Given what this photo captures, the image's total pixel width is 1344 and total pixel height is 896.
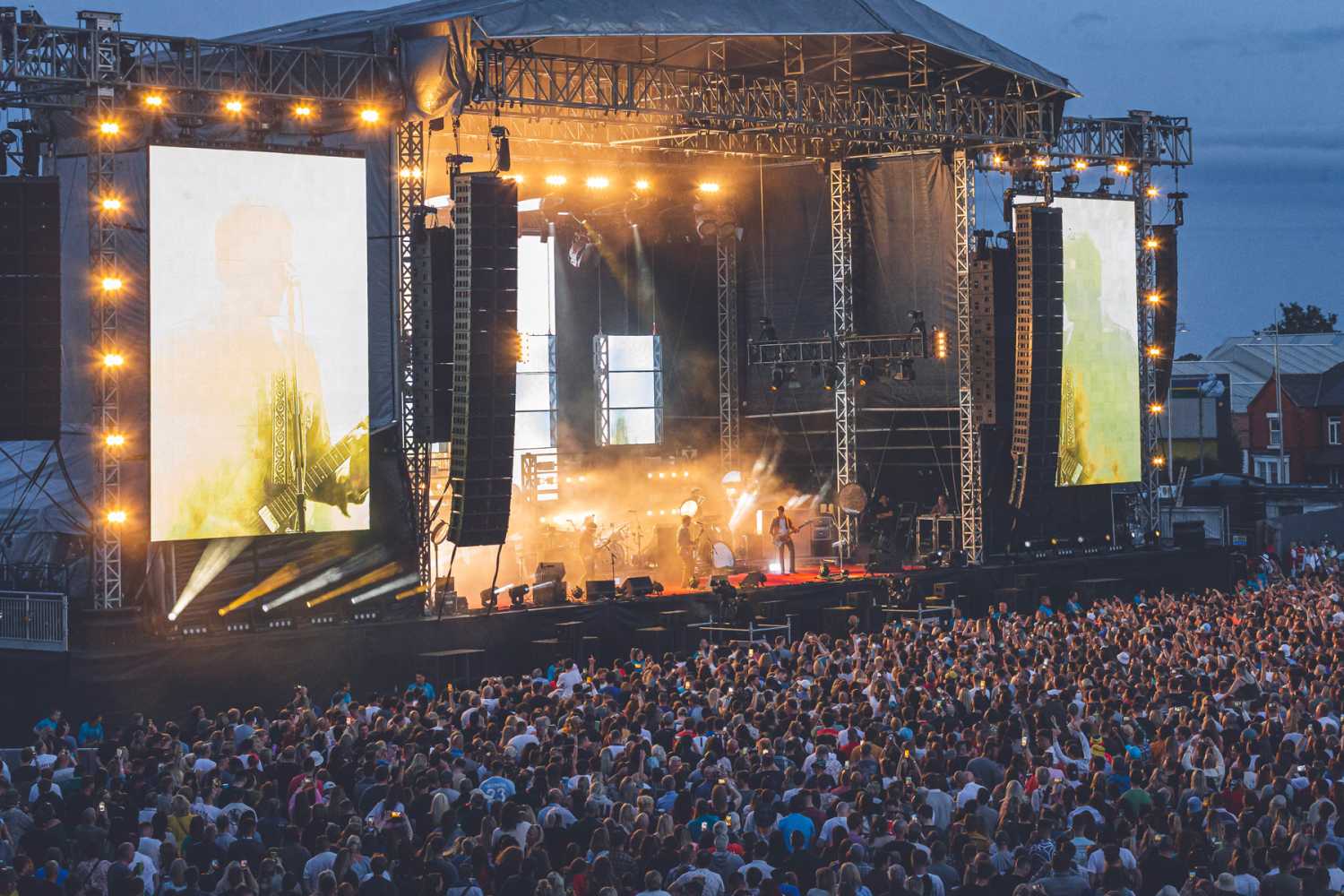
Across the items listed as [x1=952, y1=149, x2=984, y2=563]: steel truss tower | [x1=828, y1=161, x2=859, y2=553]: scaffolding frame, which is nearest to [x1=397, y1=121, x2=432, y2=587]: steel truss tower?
[x1=828, y1=161, x2=859, y2=553]: scaffolding frame

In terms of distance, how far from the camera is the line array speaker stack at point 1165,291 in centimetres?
3142

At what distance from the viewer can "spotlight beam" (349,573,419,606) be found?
72.2 ft

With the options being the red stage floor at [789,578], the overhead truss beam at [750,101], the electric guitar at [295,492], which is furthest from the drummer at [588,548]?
the overhead truss beam at [750,101]

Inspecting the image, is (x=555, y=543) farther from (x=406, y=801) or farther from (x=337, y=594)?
(x=406, y=801)

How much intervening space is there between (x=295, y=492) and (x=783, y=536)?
954cm

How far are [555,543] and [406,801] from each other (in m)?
17.2

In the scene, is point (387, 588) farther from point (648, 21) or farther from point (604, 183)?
point (604, 183)

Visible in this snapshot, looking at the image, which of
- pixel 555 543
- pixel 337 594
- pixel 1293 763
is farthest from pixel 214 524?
pixel 1293 763

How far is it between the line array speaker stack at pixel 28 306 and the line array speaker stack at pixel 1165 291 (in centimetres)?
2057

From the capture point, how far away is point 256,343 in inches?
834

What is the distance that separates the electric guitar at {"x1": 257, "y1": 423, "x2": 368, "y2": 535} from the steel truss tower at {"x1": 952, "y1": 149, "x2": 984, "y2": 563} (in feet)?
36.2

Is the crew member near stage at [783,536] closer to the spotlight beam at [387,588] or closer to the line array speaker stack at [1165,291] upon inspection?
the spotlight beam at [387,588]

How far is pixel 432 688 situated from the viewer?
20.3m

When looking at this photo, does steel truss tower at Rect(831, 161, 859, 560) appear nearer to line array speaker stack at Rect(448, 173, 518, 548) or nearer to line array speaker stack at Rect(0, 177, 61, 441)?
line array speaker stack at Rect(448, 173, 518, 548)
